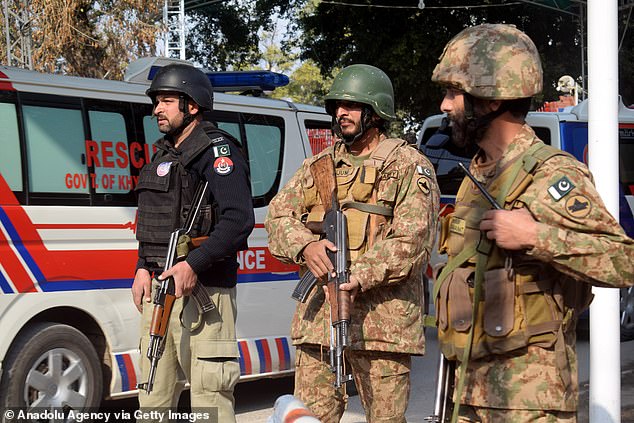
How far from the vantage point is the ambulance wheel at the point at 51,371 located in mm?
5434

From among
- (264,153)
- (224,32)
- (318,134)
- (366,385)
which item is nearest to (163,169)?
(366,385)

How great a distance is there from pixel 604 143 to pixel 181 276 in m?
2.02

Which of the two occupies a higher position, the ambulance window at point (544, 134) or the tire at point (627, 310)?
the ambulance window at point (544, 134)

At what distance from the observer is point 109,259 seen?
590cm

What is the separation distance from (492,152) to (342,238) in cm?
120

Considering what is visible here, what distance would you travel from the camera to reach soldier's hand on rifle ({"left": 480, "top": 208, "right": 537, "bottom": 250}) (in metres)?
2.77

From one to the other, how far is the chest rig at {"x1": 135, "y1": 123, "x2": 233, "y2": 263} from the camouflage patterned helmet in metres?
1.74

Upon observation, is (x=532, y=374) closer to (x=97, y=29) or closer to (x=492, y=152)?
(x=492, y=152)

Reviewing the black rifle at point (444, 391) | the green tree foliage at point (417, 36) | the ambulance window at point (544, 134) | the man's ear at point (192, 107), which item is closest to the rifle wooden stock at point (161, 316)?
the man's ear at point (192, 107)

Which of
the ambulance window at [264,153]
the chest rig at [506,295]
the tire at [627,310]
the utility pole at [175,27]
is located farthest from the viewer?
the utility pole at [175,27]

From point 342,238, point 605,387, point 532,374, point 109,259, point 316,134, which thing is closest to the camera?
point 532,374

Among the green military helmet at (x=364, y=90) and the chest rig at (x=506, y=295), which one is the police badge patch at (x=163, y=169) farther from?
the chest rig at (x=506, y=295)

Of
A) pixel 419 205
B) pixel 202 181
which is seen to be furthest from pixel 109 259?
pixel 419 205

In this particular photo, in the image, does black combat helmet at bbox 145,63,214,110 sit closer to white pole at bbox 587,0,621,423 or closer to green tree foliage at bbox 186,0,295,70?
white pole at bbox 587,0,621,423
